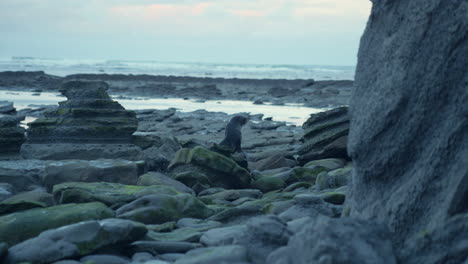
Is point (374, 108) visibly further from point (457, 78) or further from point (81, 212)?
point (81, 212)

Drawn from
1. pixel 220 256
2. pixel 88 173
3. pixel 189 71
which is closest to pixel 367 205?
pixel 220 256

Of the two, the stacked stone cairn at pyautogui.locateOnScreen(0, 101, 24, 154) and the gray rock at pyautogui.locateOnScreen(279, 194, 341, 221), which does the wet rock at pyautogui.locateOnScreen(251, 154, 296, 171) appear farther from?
the gray rock at pyautogui.locateOnScreen(279, 194, 341, 221)

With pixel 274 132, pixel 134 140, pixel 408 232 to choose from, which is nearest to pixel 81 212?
pixel 408 232

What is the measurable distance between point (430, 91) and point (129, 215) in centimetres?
264

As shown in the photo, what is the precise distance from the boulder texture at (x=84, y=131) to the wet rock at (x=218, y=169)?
144 centimetres

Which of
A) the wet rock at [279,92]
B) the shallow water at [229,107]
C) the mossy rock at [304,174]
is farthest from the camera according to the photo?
the wet rock at [279,92]

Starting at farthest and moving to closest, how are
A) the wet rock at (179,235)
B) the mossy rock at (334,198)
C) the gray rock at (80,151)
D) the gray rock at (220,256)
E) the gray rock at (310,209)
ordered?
the gray rock at (80,151)
the mossy rock at (334,198)
the gray rock at (310,209)
the wet rock at (179,235)
the gray rock at (220,256)

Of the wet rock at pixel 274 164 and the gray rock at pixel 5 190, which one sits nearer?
the gray rock at pixel 5 190

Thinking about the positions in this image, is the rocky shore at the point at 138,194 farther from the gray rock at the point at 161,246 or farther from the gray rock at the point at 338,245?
the gray rock at the point at 338,245

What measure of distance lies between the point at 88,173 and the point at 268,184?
2146mm

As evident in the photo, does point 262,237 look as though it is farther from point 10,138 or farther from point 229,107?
point 229,107

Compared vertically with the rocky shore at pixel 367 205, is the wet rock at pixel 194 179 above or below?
below

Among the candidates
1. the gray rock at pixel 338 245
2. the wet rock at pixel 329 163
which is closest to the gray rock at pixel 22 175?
the wet rock at pixel 329 163

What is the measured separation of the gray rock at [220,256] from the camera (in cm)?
351
